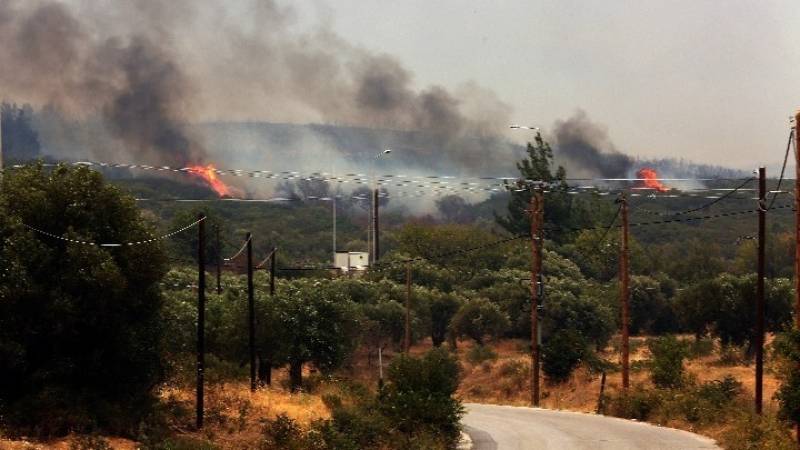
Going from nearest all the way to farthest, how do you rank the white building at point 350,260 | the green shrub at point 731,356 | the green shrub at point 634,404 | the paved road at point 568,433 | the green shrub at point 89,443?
the green shrub at point 89,443 → the paved road at point 568,433 → the green shrub at point 634,404 → the green shrub at point 731,356 → the white building at point 350,260

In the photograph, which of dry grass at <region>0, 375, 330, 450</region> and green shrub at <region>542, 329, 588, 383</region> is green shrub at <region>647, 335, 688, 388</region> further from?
dry grass at <region>0, 375, 330, 450</region>

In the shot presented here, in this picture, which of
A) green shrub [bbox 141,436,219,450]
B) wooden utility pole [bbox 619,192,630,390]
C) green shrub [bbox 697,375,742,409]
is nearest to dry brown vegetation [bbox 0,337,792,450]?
green shrub [bbox 697,375,742,409]

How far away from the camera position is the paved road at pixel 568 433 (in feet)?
123

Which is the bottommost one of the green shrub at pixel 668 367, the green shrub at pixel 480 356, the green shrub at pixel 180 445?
the green shrub at pixel 480 356

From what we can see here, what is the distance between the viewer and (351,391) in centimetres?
4997

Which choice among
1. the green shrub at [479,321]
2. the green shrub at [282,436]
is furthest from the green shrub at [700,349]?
the green shrub at [282,436]

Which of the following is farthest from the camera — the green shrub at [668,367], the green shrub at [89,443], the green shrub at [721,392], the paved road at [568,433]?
the green shrub at [668,367]

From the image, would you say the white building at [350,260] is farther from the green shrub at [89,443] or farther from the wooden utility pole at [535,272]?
the green shrub at [89,443]

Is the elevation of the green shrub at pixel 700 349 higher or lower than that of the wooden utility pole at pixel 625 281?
lower

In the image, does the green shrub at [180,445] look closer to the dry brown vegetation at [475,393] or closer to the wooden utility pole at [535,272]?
the dry brown vegetation at [475,393]

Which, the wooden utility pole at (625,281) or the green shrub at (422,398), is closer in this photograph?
the green shrub at (422,398)

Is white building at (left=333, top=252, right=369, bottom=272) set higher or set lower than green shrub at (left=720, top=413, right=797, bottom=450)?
lower

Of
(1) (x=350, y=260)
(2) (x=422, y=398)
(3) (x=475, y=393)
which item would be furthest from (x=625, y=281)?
(1) (x=350, y=260)

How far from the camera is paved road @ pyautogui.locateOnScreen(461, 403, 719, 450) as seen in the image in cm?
3749
